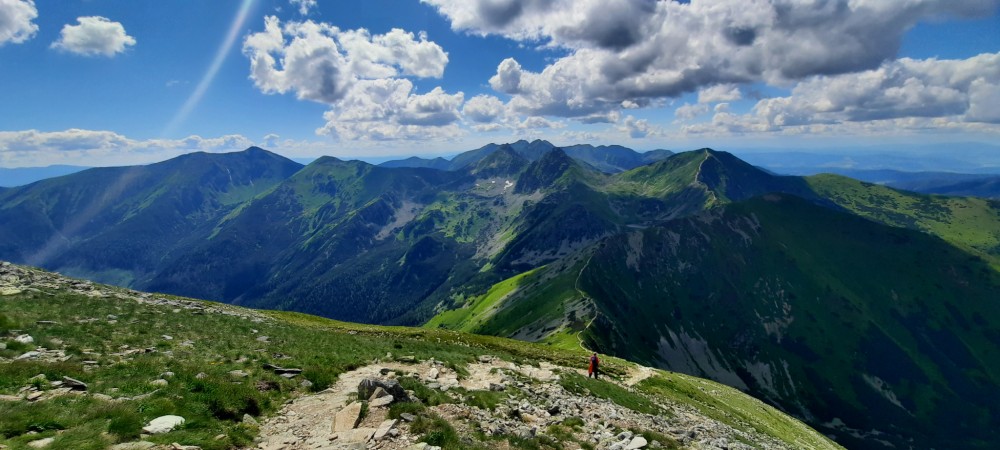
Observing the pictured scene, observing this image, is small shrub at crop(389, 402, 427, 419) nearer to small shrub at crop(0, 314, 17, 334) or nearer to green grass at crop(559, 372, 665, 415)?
green grass at crop(559, 372, 665, 415)

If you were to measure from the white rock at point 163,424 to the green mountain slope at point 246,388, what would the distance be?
0.26 m

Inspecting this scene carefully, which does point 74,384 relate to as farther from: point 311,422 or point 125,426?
point 311,422

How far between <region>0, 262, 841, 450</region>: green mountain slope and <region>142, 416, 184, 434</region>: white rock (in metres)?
0.26

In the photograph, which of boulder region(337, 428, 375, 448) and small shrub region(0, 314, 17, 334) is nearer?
boulder region(337, 428, 375, 448)

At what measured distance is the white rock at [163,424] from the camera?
599 inches

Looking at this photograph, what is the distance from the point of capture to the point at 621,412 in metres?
29.7

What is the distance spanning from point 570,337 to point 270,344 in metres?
141

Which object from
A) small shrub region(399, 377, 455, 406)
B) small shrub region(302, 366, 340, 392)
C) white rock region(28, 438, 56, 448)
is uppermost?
white rock region(28, 438, 56, 448)

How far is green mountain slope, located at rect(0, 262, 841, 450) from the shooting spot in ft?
53.0

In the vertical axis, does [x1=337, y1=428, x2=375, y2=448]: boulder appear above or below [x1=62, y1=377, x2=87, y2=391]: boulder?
below

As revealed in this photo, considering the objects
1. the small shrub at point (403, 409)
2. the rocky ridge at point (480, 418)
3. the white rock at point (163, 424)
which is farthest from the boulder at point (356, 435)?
the white rock at point (163, 424)

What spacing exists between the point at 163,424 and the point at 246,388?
16.5 ft

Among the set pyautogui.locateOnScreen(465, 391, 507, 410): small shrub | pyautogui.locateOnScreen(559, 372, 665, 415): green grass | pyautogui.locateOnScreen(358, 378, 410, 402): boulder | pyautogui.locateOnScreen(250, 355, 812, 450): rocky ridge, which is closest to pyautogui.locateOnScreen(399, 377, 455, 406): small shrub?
pyautogui.locateOnScreen(250, 355, 812, 450): rocky ridge

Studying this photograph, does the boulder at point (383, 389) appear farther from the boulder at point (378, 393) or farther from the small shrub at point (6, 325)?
the small shrub at point (6, 325)
